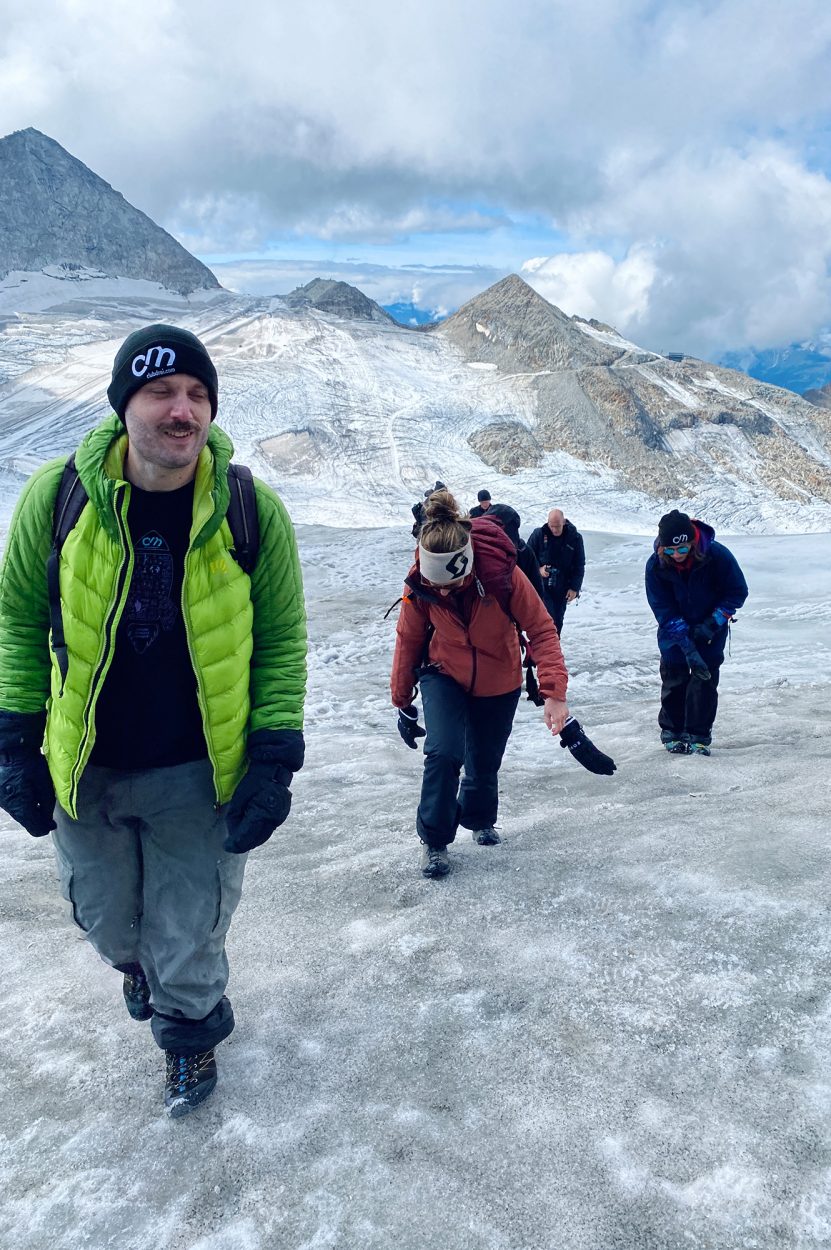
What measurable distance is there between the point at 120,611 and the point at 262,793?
74 centimetres

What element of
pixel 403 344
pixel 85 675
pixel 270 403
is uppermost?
pixel 403 344

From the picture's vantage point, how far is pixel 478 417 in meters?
44.4

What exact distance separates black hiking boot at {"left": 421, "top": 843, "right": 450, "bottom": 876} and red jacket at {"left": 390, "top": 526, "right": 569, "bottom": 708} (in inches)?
36.7

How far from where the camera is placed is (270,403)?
144 ft

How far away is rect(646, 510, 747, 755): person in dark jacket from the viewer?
707 centimetres

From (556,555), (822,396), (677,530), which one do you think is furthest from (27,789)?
(822,396)

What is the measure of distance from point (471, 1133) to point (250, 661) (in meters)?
1.76

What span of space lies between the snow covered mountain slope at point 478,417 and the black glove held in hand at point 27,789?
28.7 meters

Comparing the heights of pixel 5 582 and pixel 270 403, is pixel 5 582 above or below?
below

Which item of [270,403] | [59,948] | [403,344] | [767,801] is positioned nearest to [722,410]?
[403,344]

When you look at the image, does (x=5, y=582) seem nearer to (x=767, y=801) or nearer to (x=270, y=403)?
(x=767, y=801)

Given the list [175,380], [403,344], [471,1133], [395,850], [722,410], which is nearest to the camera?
[175,380]

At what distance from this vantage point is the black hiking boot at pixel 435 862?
4.89 meters

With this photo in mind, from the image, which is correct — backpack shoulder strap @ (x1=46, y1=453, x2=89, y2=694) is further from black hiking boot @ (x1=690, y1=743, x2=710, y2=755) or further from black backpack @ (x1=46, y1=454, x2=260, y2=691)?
black hiking boot @ (x1=690, y1=743, x2=710, y2=755)
